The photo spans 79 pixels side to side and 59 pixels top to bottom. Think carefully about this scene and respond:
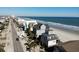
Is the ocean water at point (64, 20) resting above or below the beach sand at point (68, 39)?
above

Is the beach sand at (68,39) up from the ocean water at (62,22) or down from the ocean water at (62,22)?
down

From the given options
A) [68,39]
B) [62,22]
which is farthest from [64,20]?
[68,39]

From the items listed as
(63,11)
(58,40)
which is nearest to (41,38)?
(58,40)

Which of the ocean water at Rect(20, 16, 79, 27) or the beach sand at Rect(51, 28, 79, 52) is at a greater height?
the ocean water at Rect(20, 16, 79, 27)

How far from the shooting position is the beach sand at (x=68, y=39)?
1.43m

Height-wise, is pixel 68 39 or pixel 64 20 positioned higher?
pixel 64 20

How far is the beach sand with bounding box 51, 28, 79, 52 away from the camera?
143 cm

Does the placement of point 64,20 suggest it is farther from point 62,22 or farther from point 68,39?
point 68,39

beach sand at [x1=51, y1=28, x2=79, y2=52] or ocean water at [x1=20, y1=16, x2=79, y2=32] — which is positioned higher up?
ocean water at [x1=20, y1=16, x2=79, y2=32]

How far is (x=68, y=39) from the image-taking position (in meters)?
1.44

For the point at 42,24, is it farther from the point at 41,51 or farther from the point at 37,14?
the point at 41,51
